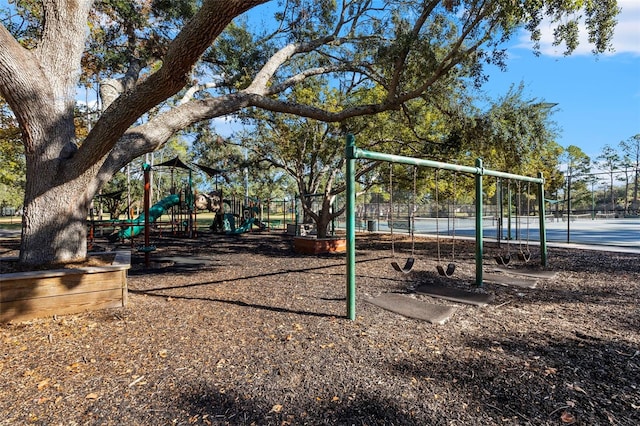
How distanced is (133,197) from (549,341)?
1477 inches

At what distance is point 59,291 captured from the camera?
3578mm

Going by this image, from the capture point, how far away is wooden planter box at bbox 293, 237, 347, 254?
8.88 metres

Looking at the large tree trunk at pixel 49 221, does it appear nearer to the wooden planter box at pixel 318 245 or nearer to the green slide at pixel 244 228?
the wooden planter box at pixel 318 245

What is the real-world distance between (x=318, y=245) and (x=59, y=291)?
19.5ft

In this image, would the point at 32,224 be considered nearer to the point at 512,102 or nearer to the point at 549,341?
the point at 549,341

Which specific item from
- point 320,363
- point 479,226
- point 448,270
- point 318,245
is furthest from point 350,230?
point 318,245

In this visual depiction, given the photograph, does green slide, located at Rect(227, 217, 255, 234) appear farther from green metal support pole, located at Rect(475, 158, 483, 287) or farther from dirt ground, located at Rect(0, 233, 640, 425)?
green metal support pole, located at Rect(475, 158, 483, 287)

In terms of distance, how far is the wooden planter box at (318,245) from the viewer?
8.88m

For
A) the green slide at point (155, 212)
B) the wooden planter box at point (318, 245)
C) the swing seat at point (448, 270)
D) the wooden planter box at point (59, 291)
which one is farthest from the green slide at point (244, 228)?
the swing seat at point (448, 270)

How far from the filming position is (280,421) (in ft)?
6.26

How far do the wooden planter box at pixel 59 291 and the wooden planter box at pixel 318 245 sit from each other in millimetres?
5349

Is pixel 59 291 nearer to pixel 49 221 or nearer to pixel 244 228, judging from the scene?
pixel 49 221

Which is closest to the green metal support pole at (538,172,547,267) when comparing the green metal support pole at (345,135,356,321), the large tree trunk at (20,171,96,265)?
the green metal support pole at (345,135,356,321)

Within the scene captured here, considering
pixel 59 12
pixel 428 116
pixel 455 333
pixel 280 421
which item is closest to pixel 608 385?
pixel 455 333
